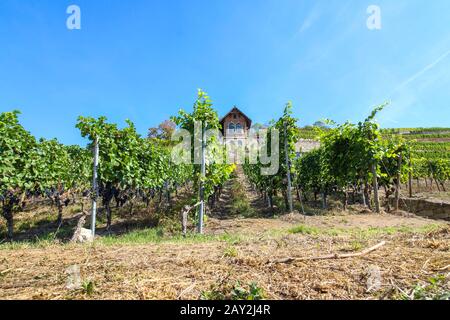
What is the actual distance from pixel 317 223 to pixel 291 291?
805 centimetres

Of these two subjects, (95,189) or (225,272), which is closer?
(225,272)

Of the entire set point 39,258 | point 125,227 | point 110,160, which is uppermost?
point 110,160

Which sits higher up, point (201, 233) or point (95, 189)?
point (95, 189)

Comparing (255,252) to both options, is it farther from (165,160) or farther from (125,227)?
(165,160)

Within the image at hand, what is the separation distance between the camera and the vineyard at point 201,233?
248 centimetres

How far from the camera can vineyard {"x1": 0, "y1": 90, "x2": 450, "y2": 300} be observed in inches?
97.6

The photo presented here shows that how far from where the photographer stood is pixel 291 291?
93.9 inches

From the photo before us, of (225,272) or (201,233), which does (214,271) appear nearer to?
(225,272)

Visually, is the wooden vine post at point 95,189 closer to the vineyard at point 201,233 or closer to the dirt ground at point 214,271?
the vineyard at point 201,233

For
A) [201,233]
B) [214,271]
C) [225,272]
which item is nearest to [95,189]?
[201,233]

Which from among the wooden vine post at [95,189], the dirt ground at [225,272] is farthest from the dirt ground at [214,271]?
the wooden vine post at [95,189]

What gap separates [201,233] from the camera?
24.3 ft

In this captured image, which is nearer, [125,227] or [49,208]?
[125,227]
